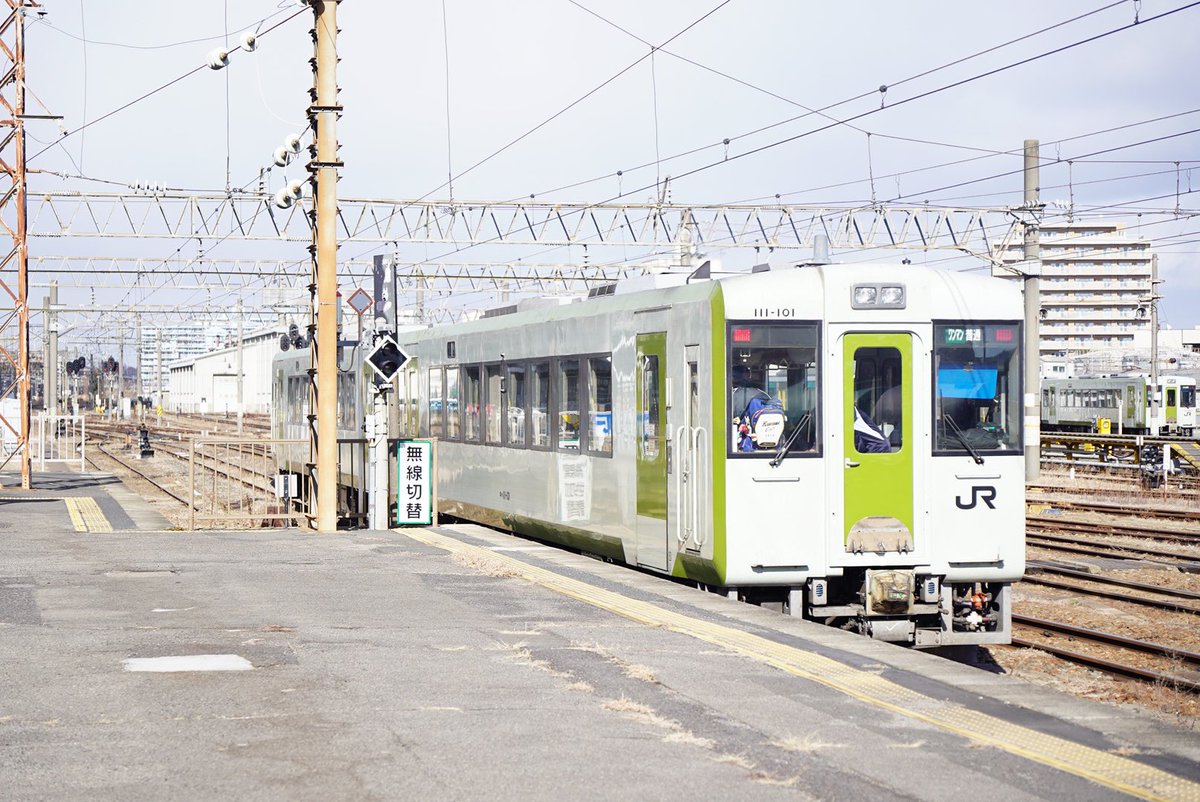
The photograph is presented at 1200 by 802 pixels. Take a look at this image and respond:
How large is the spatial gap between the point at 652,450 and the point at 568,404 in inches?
96.1

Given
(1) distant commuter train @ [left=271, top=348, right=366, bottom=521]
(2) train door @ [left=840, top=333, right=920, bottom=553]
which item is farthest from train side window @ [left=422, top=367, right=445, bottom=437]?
(2) train door @ [left=840, top=333, right=920, bottom=553]

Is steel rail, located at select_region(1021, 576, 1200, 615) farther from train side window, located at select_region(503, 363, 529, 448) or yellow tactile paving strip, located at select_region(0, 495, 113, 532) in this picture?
yellow tactile paving strip, located at select_region(0, 495, 113, 532)

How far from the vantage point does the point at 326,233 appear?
18.9 m

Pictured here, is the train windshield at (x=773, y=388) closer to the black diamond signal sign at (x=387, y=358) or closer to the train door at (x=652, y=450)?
the train door at (x=652, y=450)

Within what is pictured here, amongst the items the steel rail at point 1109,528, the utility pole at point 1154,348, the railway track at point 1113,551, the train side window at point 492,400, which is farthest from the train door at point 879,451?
the utility pole at point 1154,348

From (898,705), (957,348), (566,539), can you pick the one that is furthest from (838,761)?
(566,539)

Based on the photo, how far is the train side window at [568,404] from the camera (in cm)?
1526

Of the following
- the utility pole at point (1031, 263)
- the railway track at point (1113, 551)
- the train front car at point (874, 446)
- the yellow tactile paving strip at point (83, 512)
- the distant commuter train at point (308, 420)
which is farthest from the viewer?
the utility pole at point (1031, 263)

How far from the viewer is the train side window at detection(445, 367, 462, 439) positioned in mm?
19562

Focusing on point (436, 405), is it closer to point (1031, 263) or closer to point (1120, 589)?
point (1120, 589)

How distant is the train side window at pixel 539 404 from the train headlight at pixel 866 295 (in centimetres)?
503

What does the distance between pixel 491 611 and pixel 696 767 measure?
16.1 feet

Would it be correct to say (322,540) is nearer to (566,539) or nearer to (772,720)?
(566,539)

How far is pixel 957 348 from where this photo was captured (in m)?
11.9
